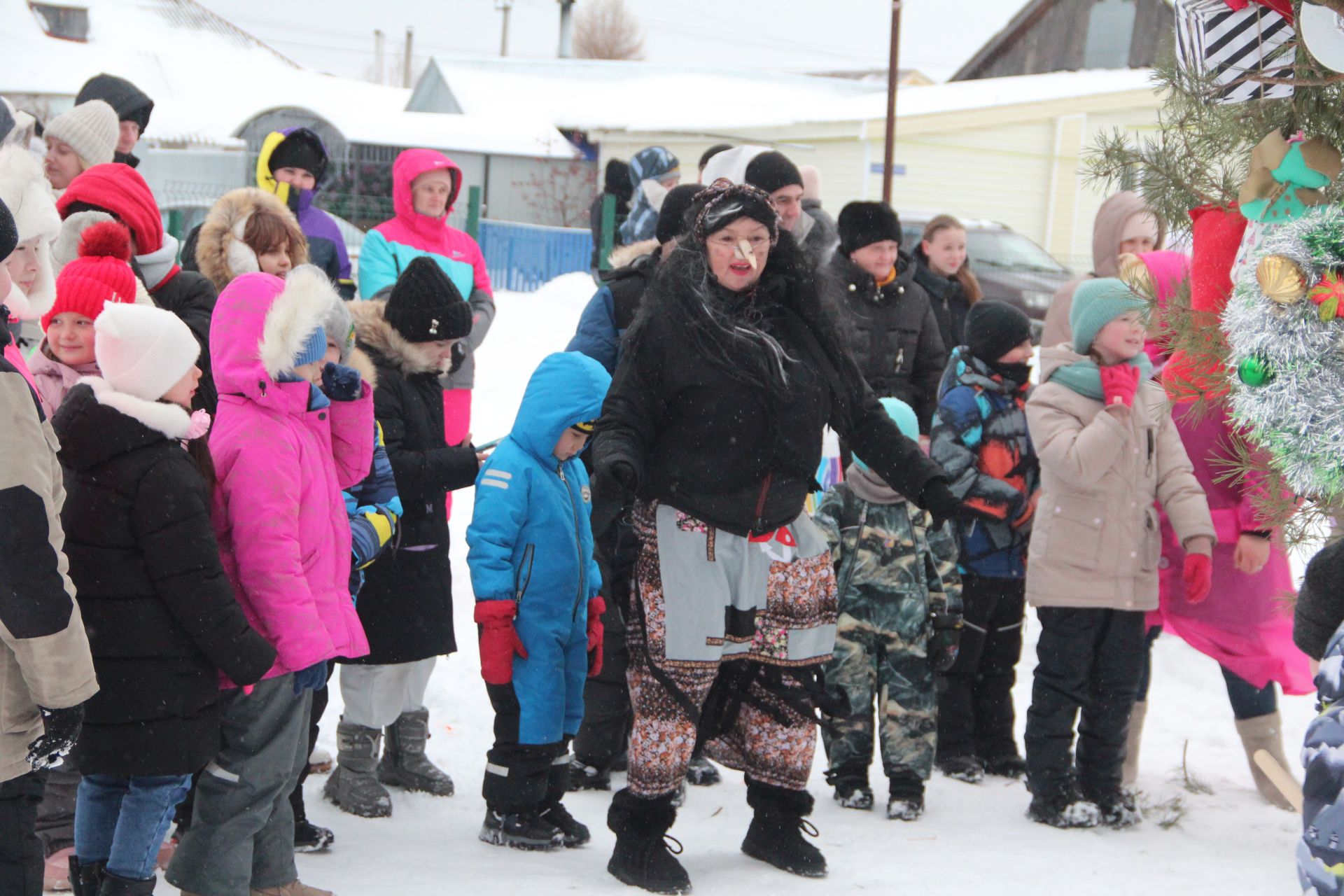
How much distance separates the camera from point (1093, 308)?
14.7 feet

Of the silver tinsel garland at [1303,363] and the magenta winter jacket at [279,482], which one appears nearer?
the silver tinsel garland at [1303,363]

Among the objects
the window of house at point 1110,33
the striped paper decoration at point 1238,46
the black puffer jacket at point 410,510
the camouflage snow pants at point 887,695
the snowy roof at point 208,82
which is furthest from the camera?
the window of house at point 1110,33

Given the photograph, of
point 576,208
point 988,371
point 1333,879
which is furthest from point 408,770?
point 576,208

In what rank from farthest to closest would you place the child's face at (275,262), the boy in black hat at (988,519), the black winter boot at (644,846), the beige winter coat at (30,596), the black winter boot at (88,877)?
the boy in black hat at (988,519), the child's face at (275,262), the black winter boot at (644,846), the black winter boot at (88,877), the beige winter coat at (30,596)

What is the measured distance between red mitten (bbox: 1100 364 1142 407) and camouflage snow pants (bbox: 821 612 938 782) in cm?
98

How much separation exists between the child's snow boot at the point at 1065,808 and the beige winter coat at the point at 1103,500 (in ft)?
2.12

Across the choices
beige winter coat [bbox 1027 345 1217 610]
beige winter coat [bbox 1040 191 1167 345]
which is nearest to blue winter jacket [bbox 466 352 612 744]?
beige winter coat [bbox 1027 345 1217 610]

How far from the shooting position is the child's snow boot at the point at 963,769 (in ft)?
16.3

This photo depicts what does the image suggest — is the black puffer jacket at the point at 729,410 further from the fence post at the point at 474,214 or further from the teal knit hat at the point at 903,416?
the fence post at the point at 474,214

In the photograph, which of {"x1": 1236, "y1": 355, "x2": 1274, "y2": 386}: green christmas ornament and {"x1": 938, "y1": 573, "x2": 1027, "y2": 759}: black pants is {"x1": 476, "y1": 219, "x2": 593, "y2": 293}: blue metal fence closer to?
{"x1": 938, "y1": 573, "x2": 1027, "y2": 759}: black pants

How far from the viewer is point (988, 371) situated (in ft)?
16.3

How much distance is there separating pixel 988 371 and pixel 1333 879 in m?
3.20

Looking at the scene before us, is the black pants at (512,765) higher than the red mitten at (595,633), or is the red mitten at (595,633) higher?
the red mitten at (595,633)

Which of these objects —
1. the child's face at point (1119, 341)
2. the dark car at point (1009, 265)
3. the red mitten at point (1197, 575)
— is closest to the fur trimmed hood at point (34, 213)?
the child's face at point (1119, 341)
